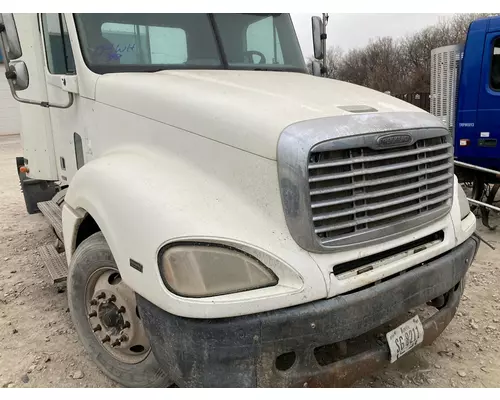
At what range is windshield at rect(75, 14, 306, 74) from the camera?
3414mm

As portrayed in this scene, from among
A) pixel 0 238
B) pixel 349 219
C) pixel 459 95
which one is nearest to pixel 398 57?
pixel 459 95

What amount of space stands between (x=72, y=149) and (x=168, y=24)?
4.66 ft

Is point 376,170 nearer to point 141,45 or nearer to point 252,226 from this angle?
point 252,226

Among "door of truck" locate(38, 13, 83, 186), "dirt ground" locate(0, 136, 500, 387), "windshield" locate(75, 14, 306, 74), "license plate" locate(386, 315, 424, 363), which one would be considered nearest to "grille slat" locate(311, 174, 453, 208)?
"license plate" locate(386, 315, 424, 363)

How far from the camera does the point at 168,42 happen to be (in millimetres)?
3553

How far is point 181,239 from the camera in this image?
7.07 feet

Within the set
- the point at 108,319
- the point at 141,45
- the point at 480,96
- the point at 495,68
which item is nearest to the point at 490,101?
the point at 480,96

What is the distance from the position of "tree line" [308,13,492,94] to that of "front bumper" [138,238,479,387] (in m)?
24.0

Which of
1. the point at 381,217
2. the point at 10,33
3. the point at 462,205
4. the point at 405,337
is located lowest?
the point at 405,337

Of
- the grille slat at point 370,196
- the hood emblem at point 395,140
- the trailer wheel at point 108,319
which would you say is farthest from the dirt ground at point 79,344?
the hood emblem at point 395,140

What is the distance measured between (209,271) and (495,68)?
20.3ft

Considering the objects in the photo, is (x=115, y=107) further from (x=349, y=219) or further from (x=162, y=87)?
(x=349, y=219)

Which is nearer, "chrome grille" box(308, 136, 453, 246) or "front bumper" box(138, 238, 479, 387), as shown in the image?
"front bumper" box(138, 238, 479, 387)

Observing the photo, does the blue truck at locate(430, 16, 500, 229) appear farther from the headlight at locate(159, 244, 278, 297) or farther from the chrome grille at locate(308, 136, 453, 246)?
the headlight at locate(159, 244, 278, 297)
